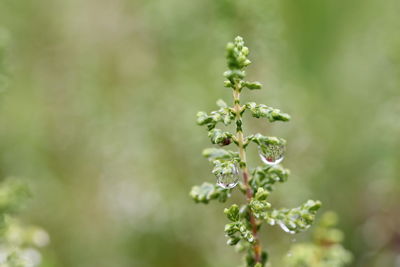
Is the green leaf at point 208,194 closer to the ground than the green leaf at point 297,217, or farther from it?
farther from it

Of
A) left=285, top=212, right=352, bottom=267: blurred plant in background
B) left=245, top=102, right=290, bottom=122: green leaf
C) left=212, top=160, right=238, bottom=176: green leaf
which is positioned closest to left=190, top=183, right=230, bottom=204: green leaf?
left=212, top=160, right=238, bottom=176: green leaf

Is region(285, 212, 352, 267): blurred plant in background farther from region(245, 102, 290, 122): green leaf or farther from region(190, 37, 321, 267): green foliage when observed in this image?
region(245, 102, 290, 122): green leaf

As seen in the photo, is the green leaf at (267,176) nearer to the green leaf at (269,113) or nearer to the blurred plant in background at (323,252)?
the green leaf at (269,113)

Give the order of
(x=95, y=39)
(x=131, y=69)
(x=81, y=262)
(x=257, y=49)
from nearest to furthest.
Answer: (x=257, y=49) → (x=81, y=262) → (x=131, y=69) → (x=95, y=39)

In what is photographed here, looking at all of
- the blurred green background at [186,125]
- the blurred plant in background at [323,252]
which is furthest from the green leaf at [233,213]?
the blurred green background at [186,125]

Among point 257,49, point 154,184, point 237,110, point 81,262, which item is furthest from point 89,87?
point 237,110

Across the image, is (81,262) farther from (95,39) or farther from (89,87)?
(95,39)
